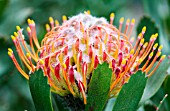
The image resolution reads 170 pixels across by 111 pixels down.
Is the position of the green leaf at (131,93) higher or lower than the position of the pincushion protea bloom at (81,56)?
lower

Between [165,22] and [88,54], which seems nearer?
[88,54]

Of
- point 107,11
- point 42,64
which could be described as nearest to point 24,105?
point 107,11

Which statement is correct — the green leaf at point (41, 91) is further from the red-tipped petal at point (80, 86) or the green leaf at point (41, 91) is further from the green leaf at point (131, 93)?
the green leaf at point (131, 93)

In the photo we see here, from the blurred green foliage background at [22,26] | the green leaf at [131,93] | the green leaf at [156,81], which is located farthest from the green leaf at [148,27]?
the green leaf at [131,93]

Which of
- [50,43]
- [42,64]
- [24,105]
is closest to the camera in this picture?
[42,64]

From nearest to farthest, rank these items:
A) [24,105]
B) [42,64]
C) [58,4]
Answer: [42,64] → [24,105] → [58,4]

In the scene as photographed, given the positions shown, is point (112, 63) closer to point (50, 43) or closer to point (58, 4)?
point (50, 43)

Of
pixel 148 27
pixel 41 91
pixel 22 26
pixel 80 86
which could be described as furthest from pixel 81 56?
pixel 22 26
